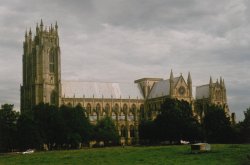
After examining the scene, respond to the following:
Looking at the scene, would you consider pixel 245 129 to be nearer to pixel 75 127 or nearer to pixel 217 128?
pixel 217 128

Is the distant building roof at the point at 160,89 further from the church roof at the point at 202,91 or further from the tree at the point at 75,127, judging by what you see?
the tree at the point at 75,127

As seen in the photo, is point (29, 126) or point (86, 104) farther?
point (86, 104)

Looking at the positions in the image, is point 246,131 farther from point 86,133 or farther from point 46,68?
point 46,68

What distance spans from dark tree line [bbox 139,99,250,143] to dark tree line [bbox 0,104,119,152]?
16911mm

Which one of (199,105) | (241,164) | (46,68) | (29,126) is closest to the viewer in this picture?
(241,164)

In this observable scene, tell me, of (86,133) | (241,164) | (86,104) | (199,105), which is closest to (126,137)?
(86,104)

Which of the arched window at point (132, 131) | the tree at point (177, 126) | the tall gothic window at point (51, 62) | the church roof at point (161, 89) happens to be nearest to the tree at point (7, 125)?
the tree at point (177, 126)

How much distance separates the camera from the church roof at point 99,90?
14500cm

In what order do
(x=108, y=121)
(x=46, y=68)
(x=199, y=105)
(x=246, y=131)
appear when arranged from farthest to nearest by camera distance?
1. (x=199, y=105)
2. (x=46, y=68)
3. (x=108, y=121)
4. (x=246, y=131)

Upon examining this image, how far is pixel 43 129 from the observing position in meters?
94.3

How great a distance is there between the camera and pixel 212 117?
4033 inches

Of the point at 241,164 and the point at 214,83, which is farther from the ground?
the point at 214,83

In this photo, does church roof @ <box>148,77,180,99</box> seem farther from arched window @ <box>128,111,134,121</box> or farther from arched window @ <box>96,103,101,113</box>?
arched window @ <box>96,103,101,113</box>

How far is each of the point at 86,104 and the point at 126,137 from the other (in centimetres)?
1593
